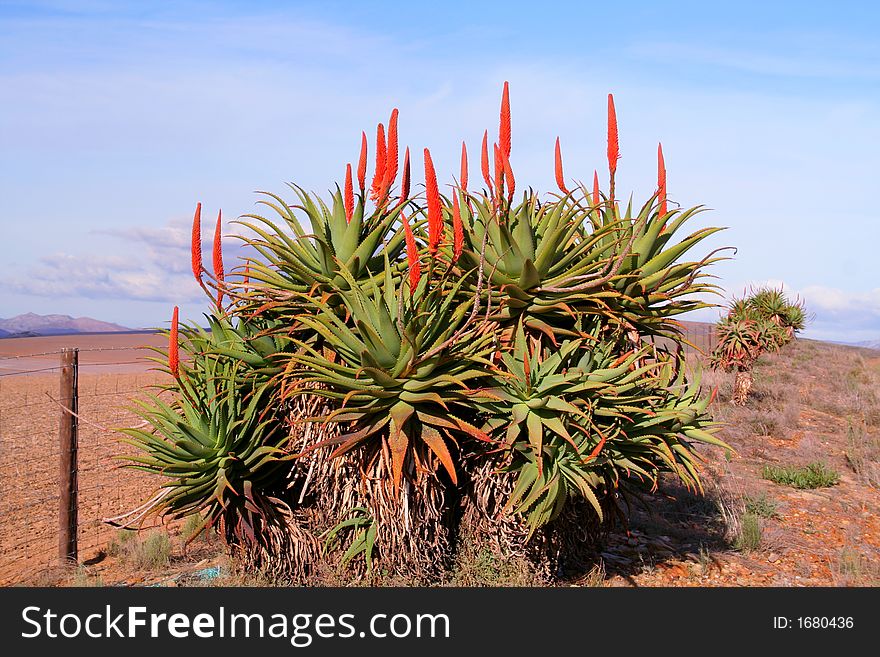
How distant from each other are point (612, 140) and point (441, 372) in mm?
2592

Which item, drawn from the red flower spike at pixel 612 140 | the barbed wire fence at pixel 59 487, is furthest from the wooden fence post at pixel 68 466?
the red flower spike at pixel 612 140

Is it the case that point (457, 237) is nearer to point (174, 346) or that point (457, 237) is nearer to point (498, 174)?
point (498, 174)

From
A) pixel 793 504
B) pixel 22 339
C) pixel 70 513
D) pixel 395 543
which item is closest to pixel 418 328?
pixel 395 543

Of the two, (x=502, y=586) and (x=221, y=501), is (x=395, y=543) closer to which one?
(x=502, y=586)

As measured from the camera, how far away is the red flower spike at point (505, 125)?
5.41 metres

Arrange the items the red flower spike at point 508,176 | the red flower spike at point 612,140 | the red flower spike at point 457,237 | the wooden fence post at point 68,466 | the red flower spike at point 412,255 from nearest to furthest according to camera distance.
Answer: the red flower spike at point 412,255, the red flower spike at point 457,237, the red flower spike at point 508,176, the red flower spike at point 612,140, the wooden fence post at point 68,466

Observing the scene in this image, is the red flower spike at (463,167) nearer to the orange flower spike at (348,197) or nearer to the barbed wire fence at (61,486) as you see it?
the orange flower spike at (348,197)

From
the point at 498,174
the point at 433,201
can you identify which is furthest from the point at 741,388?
the point at 433,201

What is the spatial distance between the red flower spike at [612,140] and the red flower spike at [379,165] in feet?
6.33

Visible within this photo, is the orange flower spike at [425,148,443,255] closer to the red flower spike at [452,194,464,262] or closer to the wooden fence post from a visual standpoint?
the red flower spike at [452,194,464,262]

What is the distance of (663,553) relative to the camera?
766cm

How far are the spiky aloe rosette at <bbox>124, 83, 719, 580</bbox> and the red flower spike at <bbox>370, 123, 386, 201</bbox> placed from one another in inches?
0.7

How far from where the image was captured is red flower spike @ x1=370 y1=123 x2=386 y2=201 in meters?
5.88

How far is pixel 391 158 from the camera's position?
592 cm
